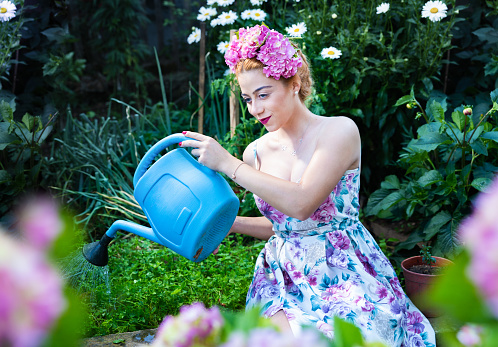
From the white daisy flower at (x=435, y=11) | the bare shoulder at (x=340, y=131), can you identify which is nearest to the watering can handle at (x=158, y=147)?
the bare shoulder at (x=340, y=131)

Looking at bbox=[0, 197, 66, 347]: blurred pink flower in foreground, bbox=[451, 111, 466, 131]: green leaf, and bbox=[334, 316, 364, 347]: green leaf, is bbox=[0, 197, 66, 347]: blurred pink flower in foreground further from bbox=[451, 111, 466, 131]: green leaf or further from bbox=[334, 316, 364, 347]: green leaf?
bbox=[451, 111, 466, 131]: green leaf

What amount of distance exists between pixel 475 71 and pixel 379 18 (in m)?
0.64

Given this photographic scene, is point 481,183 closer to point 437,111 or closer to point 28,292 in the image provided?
point 437,111

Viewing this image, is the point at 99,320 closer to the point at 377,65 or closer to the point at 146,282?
the point at 146,282

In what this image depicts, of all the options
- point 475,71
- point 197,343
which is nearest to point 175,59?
point 475,71

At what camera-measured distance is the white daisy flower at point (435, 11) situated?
2445mm

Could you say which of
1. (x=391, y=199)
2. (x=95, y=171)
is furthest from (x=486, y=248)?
(x=95, y=171)

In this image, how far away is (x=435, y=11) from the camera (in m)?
2.46

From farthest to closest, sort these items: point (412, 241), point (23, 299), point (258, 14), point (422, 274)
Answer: point (258, 14), point (412, 241), point (422, 274), point (23, 299)

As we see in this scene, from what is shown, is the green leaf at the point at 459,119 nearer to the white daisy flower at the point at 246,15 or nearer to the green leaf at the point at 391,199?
the green leaf at the point at 391,199

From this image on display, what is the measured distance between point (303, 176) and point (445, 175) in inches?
39.9

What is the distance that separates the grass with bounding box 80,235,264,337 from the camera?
6.16 ft

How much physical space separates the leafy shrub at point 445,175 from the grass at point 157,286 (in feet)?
2.20

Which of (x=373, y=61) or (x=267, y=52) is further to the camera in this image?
(x=373, y=61)
